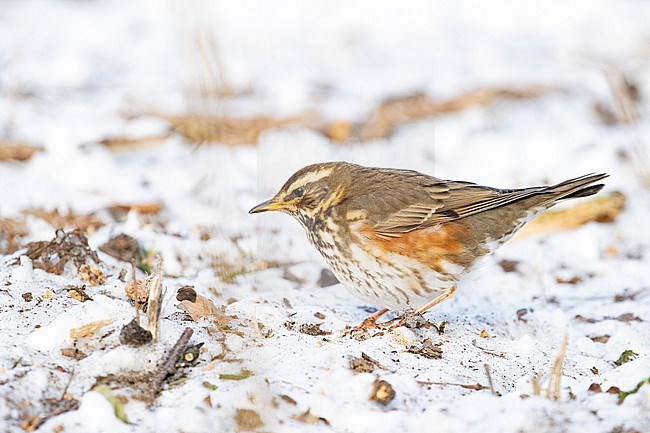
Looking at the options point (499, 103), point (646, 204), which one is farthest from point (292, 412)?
point (499, 103)

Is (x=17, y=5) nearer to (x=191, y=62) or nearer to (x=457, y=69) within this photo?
(x=457, y=69)

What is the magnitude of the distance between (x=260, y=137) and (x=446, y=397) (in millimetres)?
6327

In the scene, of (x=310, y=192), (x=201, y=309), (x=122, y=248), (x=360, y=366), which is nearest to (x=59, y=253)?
(x=122, y=248)

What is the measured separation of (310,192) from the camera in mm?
6082

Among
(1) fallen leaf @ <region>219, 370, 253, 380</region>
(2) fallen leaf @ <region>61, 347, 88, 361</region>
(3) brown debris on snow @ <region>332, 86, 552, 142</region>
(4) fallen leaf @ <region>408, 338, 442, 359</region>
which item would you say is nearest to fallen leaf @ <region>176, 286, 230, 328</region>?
(1) fallen leaf @ <region>219, 370, 253, 380</region>

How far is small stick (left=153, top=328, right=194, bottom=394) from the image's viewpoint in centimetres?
413

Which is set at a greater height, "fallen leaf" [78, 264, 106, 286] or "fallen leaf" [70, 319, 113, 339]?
"fallen leaf" [70, 319, 113, 339]

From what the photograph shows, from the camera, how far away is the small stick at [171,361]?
413 centimetres

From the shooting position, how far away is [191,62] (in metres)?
6.35

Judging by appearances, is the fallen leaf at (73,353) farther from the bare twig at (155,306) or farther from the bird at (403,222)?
the bird at (403,222)

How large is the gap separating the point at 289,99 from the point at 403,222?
5.89 meters

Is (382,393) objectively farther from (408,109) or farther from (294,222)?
(408,109)

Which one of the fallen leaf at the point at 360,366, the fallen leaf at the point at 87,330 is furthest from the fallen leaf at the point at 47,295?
the fallen leaf at the point at 360,366

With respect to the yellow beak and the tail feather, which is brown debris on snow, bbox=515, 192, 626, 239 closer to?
the tail feather
